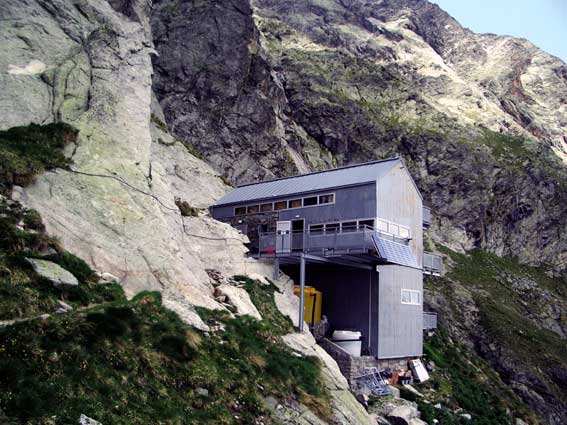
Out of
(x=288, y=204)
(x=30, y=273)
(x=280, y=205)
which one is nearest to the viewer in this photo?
(x=30, y=273)

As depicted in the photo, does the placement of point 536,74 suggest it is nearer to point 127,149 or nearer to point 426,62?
point 426,62

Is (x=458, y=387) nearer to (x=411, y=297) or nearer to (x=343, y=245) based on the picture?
(x=411, y=297)

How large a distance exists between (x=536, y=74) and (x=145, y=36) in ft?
430

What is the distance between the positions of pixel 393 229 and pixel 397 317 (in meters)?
5.54

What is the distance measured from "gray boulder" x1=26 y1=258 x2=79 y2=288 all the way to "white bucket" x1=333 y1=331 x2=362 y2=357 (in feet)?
60.6

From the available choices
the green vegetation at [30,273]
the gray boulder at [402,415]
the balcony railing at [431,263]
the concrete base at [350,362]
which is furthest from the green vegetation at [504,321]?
the green vegetation at [30,273]

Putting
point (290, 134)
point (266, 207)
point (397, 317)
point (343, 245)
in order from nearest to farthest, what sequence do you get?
point (343, 245) → point (397, 317) → point (266, 207) → point (290, 134)

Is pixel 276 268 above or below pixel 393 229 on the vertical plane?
below

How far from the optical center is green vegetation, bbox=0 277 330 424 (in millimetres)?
12297

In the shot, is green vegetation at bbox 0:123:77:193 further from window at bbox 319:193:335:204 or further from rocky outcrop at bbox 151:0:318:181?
rocky outcrop at bbox 151:0:318:181

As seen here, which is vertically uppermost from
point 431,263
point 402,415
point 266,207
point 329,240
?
point 266,207

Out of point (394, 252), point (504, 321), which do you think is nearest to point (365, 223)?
point (394, 252)

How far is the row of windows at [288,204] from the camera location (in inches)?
1388

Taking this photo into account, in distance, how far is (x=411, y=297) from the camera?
37219mm
